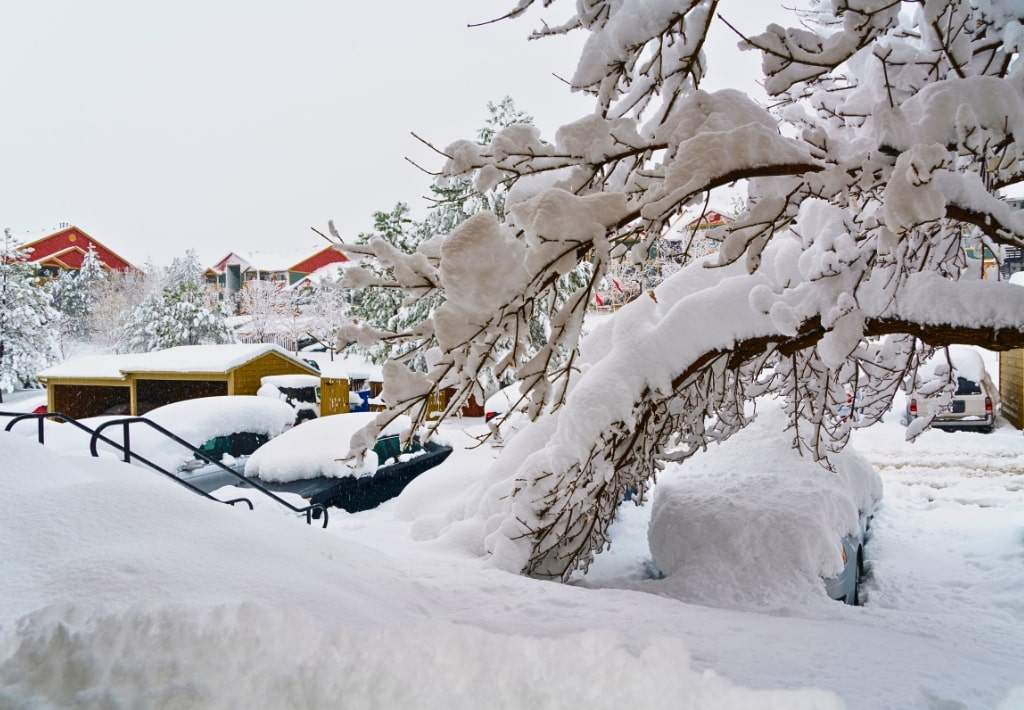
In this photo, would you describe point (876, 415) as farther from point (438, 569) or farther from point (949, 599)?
point (438, 569)

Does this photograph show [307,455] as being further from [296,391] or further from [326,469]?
[296,391]

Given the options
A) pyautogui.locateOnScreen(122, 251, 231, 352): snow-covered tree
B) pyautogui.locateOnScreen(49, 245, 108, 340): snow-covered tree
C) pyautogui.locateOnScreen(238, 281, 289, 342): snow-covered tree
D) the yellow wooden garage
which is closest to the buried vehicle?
the yellow wooden garage

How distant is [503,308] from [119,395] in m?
22.2

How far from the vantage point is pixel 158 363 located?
19359 millimetres

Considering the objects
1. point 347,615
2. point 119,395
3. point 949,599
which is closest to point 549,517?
point 347,615

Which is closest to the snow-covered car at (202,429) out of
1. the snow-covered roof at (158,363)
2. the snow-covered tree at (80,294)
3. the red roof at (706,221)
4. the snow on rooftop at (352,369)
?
the red roof at (706,221)

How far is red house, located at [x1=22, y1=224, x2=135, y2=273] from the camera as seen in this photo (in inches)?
1145

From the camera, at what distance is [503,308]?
8.52ft

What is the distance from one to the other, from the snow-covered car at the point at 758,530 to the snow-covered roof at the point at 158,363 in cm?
1615

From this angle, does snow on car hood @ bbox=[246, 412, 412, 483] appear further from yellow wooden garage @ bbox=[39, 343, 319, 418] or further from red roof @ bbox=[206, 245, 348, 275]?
red roof @ bbox=[206, 245, 348, 275]

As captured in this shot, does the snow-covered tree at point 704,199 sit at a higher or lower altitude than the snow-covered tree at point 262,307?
lower

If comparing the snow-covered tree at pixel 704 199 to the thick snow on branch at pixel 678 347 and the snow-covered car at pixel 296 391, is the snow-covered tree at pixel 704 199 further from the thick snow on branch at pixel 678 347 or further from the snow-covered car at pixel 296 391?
the snow-covered car at pixel 296 391

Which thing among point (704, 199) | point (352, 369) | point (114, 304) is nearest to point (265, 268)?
point (114, 304)

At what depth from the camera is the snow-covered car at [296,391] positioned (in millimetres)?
19531
